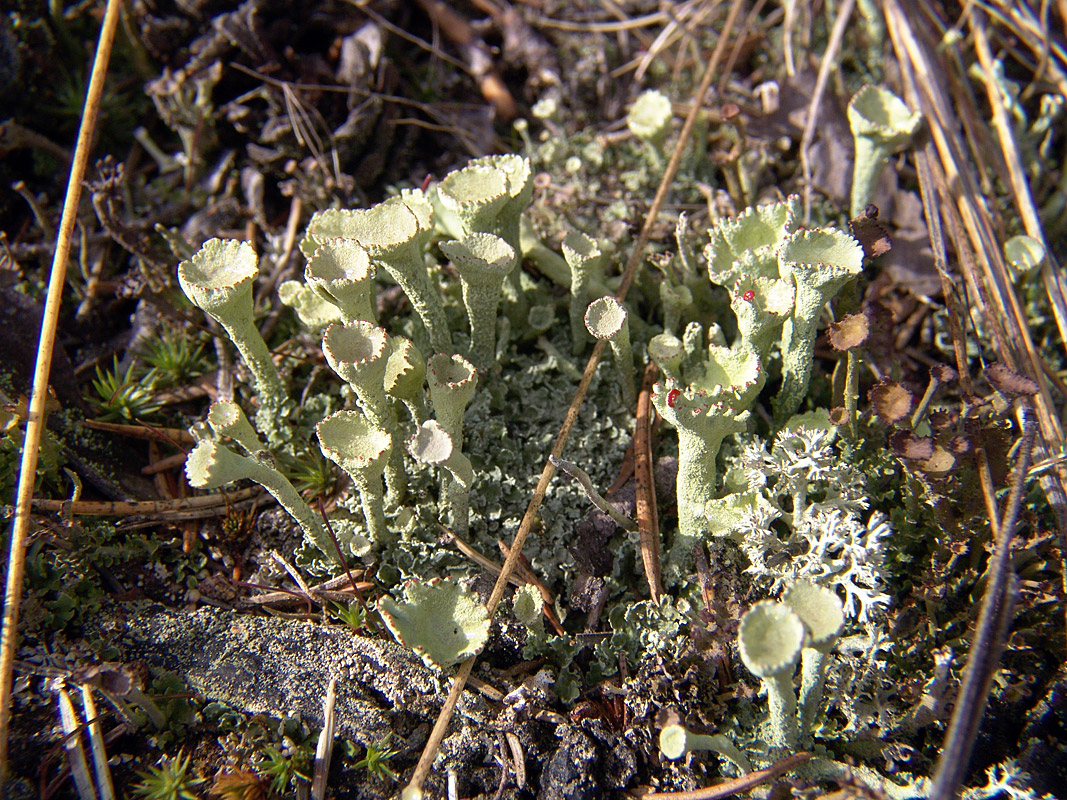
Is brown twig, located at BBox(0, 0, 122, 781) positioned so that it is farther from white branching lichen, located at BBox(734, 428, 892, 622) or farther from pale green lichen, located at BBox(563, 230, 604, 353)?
white branching lichen, located at BBox(734, 428, 892, 622)

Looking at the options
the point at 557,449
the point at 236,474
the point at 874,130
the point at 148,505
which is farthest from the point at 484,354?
the point at 874,130

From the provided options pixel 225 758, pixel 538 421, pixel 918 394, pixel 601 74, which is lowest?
pixel 225 758

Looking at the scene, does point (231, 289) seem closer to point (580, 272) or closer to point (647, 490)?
point (580, 272)

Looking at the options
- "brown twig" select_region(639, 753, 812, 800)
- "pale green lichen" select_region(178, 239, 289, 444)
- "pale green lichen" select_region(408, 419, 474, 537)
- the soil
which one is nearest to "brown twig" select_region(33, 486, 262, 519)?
the soil

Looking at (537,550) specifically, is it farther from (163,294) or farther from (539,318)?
(163,294)

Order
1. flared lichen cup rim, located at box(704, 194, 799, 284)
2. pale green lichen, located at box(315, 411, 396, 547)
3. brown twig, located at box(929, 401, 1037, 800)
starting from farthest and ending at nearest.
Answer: flared lichen cup rim, located at box(704, 194, 799, 284) → pale green lichen, located at box(315, 411, 396, 547) → brown twig, located at box(929, 401, 1037, 800)

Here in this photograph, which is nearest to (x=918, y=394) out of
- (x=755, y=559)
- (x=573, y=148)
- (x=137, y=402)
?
(x=755, y=559)

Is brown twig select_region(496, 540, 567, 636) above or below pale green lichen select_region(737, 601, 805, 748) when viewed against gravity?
below
